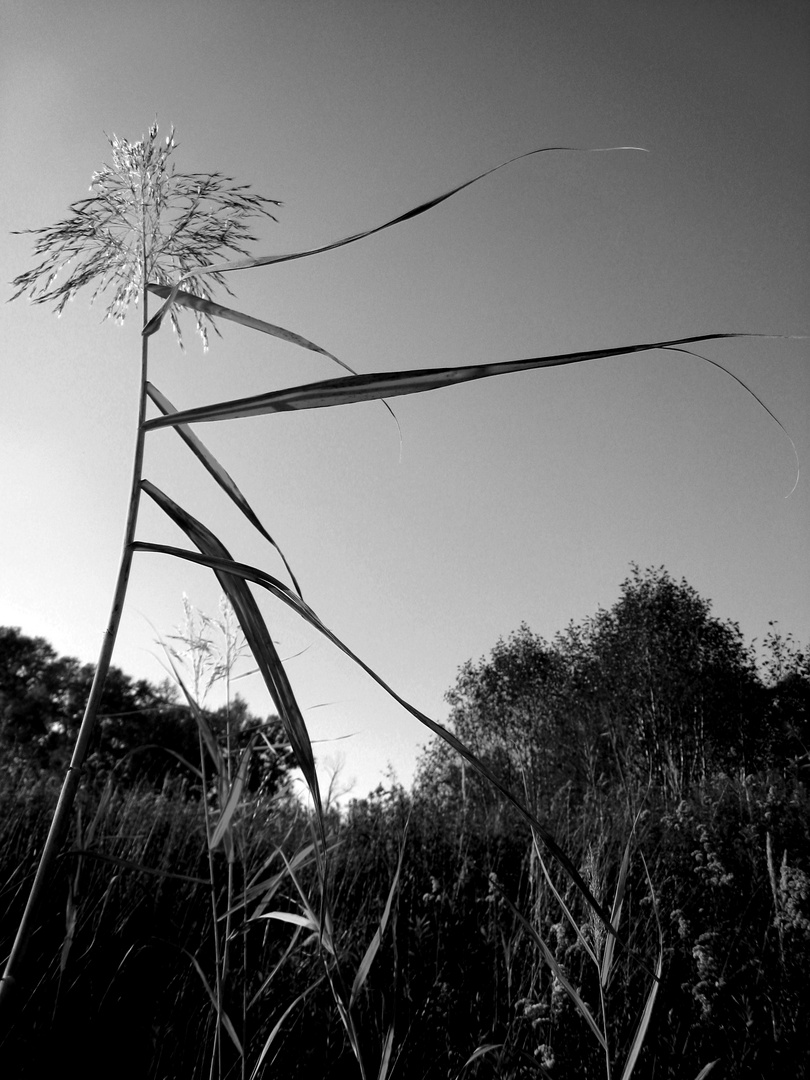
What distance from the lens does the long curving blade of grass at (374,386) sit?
545mm

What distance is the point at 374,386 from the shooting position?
0.58 metres

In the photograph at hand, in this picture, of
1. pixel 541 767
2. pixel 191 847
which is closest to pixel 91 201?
pixel 191 847

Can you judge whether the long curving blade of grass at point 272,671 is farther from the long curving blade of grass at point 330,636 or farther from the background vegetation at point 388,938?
the background vegetation at point 388,938

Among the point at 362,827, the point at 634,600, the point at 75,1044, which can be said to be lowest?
the point at 75,1044

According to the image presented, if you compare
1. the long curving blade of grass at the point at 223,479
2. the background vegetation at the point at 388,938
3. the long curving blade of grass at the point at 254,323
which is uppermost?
the long curving blade of grass at the point at 254,323

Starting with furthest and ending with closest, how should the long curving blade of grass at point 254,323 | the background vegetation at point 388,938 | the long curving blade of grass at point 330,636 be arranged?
the background vegetation at point 388,938 → the long curving blade of grass at point 254,323 → the long curving blade of grass at point 330,636

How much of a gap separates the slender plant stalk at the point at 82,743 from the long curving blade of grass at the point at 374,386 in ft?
0.34

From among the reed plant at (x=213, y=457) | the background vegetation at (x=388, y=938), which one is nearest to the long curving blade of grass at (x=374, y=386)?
the reed plant at (x=213, y=457)

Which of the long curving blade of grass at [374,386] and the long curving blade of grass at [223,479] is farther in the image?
the long curving blade of grass at [223,479]

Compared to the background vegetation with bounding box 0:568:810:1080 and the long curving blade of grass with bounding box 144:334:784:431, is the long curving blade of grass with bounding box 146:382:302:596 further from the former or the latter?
the background vegetation with bounding box 0:568:810:1080

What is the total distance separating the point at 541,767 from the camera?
55.3 feet

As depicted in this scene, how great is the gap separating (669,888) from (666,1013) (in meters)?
1.44

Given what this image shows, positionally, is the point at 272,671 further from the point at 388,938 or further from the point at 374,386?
the point at 388,938

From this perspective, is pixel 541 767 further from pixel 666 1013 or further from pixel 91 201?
pixel 91 201
